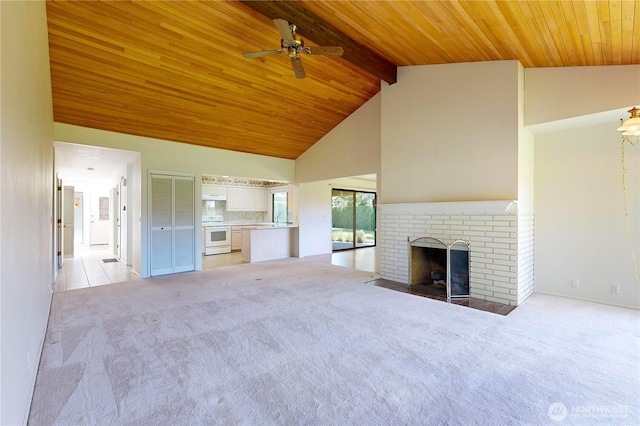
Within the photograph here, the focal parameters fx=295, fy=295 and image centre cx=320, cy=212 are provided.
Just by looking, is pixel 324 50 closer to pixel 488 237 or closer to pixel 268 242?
pixel 488 237

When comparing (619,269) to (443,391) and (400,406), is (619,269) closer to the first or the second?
(443,391)

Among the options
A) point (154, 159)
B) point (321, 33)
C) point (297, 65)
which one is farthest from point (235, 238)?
point (321, 33)

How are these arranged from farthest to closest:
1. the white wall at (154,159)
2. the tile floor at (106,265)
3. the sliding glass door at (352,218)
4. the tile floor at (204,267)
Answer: the sliding glass door at (352,218)
the tile floor at (106,265)
the white wall at (154,159)
the tile floor at (204,267)

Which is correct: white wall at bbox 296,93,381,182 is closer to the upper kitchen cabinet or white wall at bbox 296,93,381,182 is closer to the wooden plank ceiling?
the wooden plank ceiling

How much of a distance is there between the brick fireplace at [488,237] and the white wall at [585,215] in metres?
0.30

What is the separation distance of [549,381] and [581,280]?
276cm

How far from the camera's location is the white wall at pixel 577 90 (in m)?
3.41

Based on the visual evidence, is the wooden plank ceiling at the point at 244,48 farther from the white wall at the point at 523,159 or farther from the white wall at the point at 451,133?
the white wall at the point at 523,159

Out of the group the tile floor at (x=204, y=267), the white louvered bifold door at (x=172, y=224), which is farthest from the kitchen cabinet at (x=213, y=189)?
the white louvered bifold door at (x=172, y=224)

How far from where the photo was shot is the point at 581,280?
410 centimetres

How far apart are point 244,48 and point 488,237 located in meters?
4.29

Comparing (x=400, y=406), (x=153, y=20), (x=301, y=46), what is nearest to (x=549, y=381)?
(x=400, y=406)

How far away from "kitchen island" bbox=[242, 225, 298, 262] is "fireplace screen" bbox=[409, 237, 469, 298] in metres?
3.74

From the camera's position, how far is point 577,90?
12.2 feet
